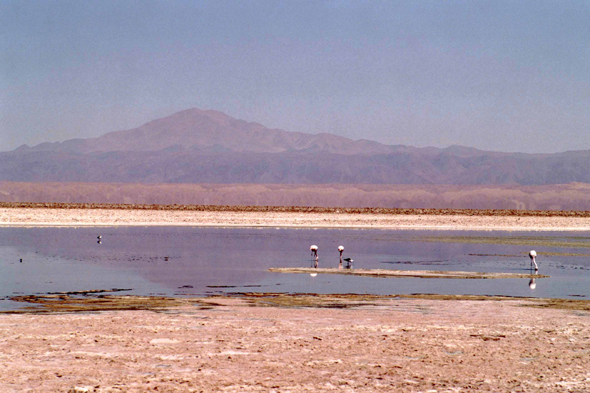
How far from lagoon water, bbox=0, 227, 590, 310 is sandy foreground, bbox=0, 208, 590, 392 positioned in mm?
3811

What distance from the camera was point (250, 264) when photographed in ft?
98.8

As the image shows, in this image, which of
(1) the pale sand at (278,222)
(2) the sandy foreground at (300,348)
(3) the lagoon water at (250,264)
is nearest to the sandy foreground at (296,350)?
(2) the sandy foreground at (300,348)

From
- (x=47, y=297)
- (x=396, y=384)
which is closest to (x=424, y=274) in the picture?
(x=47, y=297)

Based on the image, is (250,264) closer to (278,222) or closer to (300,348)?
(300,348)

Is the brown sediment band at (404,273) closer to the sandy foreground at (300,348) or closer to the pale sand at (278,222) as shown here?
the sandy foreground at (300,348)

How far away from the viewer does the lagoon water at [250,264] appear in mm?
22250

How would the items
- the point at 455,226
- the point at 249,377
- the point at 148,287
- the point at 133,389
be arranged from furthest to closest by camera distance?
the point at 455,226
the point at 148,287
the point at 249,377
the point at 133,389

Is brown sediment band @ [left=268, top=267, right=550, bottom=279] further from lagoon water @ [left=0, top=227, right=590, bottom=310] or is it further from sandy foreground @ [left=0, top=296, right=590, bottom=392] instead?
sandy foreground @ [left=0, top=296, right=590, bottom=392]

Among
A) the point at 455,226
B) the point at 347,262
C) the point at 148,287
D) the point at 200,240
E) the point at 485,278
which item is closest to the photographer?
the point at 148,287

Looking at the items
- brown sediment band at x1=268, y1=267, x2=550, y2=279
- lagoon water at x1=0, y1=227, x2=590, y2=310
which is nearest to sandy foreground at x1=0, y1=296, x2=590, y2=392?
lagoon water at x1=0, y1=227, x2=590, y2=310

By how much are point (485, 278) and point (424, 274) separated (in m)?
2.14

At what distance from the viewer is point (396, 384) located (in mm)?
10383

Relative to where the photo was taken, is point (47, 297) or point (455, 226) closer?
point (47, 297)

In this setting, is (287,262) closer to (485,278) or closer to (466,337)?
(485,278)
